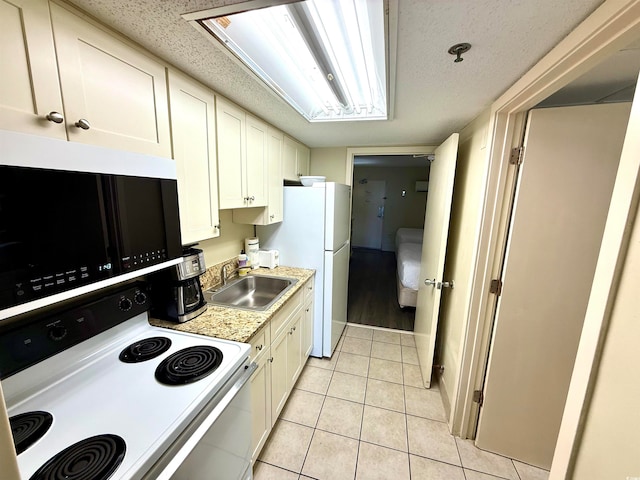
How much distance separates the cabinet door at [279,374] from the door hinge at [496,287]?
4.23 ft

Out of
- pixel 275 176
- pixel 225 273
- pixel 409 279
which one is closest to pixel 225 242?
pixel 225 273

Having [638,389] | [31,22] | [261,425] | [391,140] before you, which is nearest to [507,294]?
[638,389]

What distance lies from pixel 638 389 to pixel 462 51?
3.71 ft

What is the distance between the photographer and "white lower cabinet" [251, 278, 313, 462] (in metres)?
1.37

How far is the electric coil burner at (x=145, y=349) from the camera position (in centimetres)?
104

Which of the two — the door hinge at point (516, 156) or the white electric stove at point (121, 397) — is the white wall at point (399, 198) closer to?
the door hinge at point (516, 156)

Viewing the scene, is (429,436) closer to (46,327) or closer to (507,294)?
(507,294)

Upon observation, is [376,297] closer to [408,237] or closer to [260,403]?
[408,237]

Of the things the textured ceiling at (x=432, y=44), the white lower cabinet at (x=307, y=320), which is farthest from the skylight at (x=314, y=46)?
the white lower cabinet at (x=307, y=320)

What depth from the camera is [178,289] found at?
4.19 ft

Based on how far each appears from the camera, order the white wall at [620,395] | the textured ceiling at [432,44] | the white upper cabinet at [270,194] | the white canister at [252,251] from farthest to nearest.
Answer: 1. the white canister at [252,251]
2. the white upper cabinet at [270,194]
3. the textured ceiling at [432,44]
4. the white wall at [620,395]

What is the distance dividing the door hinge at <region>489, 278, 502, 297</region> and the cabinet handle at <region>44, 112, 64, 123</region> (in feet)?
6.57

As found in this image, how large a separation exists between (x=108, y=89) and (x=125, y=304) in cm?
85

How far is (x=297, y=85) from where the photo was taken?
1.36 metres
